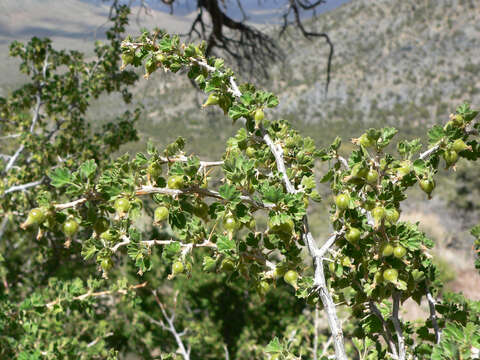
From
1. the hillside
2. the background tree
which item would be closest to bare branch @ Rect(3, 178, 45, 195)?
the background tree

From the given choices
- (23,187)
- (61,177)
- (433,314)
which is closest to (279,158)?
(61,177)

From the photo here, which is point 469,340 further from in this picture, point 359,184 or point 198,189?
point 198,189

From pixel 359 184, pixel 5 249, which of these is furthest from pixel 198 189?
pixel 5 249

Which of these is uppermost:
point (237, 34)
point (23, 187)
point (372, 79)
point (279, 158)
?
point (372, 79)

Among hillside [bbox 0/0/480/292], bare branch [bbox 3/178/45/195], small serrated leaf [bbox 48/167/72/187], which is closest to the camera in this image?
small serrated leaf [bbox 48/167/72/187]

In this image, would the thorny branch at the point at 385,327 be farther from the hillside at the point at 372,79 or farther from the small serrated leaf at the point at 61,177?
the hillside at the point at 372,79

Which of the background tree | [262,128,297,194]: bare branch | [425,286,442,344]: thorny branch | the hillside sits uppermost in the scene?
the hillside

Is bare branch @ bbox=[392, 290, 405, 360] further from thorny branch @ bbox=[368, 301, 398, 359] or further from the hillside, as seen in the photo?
the hillside

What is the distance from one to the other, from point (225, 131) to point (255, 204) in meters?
40.1

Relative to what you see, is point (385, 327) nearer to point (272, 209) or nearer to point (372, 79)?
point (272, 209)

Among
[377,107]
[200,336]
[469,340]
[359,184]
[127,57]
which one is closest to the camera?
[469,340]

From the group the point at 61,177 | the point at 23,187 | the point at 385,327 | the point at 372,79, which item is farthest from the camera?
the point at 372,79

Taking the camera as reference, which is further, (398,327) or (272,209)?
(398,327)

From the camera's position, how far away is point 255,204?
117 centimetres
